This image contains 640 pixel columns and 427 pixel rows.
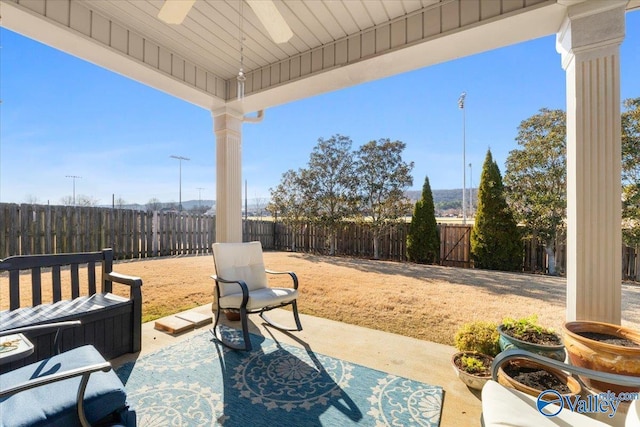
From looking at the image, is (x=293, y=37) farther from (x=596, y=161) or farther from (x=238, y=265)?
(x=596, y=161)

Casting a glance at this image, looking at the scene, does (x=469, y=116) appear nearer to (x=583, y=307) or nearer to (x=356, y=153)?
(x=356, y=153)

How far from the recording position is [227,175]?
3.71 metres

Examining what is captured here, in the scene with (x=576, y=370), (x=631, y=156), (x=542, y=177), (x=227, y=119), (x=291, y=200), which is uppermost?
(x=227, y=119)

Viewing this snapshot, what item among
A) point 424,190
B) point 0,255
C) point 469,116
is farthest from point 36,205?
point 469,116

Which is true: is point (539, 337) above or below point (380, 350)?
above

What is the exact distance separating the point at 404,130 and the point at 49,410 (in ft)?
29.1

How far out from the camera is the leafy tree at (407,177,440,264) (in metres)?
7.58

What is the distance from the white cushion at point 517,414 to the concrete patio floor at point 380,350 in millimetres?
618

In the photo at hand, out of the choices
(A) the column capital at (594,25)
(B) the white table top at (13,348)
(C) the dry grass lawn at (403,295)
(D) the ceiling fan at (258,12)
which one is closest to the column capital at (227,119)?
(D) the ceiling fan at (258,12)

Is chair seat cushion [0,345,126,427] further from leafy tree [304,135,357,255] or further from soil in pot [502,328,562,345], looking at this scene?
leafy tree [304,135,357,255]

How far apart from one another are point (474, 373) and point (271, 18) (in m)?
2.74

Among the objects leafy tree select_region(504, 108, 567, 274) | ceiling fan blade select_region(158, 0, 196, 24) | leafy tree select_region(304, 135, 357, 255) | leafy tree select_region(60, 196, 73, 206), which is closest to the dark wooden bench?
ceiling fan blade select_region(158, 0, 196, 24)

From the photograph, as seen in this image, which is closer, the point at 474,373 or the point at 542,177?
the point at 474,373

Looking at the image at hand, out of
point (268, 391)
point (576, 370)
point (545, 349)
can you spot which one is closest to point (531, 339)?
point (545, 349)
